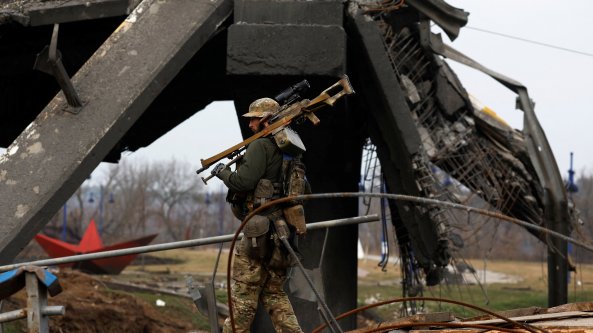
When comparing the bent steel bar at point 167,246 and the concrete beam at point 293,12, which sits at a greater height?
the concrete beam at point 293,12

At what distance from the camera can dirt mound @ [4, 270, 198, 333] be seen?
50.7 ft

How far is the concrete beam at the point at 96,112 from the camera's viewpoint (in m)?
8.62

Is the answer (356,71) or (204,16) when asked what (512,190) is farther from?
(204,16)

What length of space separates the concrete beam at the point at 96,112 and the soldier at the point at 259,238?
81.7 inches

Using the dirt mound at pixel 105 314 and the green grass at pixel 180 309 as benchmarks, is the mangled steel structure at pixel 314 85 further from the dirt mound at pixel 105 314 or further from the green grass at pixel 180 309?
the green grass at pixel 180 309

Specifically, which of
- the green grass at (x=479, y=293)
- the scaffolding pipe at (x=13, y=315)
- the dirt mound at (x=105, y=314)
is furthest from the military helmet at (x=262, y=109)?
the green grass at (x=479, y=293)

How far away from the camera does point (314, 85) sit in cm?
995

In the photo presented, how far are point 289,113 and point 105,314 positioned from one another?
9666 millimetres

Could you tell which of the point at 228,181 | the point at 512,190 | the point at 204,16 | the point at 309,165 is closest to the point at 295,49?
the point at 204,16

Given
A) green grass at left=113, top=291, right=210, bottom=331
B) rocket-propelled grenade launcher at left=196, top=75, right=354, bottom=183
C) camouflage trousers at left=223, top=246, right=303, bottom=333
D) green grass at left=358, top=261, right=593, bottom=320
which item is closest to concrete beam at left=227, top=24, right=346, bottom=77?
rocket-propelled grenade launcher at left=196, top=75, right=354, bottom=183

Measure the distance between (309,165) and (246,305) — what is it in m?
4.25

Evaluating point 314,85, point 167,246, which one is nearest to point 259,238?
point 167,246

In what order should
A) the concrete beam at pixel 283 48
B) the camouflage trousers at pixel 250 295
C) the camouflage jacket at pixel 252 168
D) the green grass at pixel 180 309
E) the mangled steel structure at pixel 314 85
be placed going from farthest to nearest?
1. the green grass at pixel 180 309
2. the concrete beam at pixel 283 48
3. the mangled steel structure at pixel 314 85
4. the camouflage trousers at pixel 250 295
5. the camouflage jacket at pixel 252 168

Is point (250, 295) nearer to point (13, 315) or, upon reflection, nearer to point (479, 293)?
point (13, 315)
